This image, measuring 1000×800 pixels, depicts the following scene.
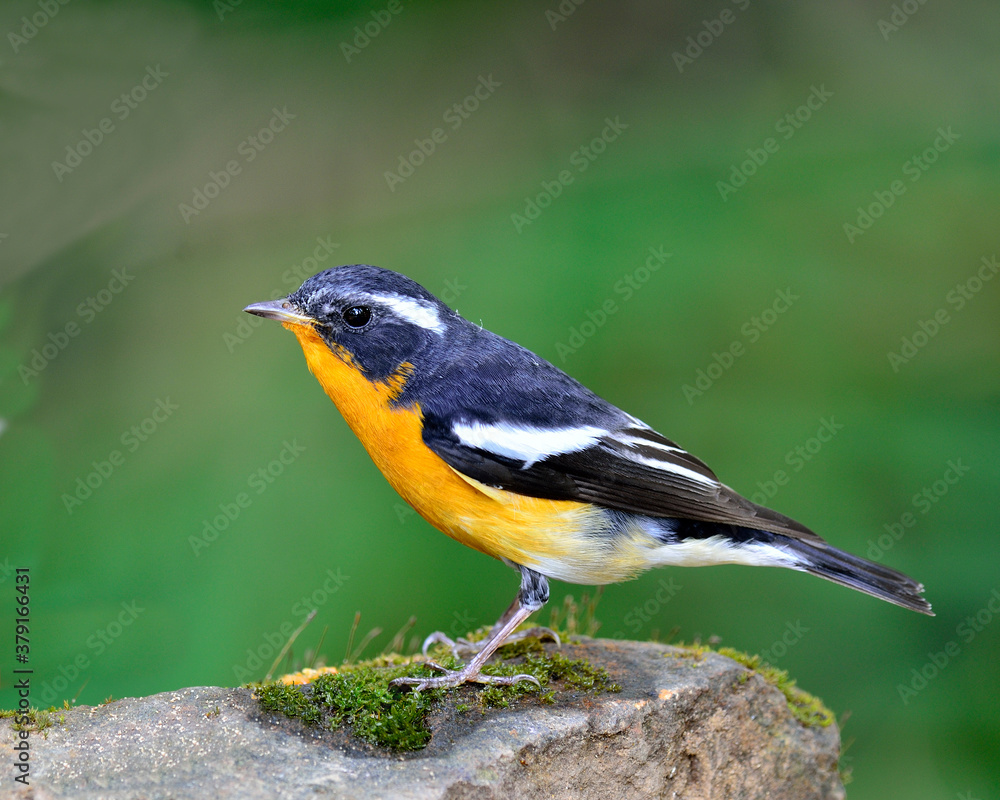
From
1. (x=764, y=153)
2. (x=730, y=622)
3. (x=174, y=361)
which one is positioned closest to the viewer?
(x=730, y=622)

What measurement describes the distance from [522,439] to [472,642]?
147 centimetres

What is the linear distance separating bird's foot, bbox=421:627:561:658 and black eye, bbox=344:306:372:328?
187cm

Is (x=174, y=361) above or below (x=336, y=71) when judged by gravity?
below

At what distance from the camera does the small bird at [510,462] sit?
4234 mm

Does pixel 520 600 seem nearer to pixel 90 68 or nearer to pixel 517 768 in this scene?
pixel 517 768

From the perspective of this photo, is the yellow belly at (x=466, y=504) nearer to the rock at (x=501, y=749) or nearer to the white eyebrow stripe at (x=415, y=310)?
the white eyebrow stripe at (x=415, y=310)

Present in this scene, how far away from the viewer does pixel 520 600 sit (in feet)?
14.8

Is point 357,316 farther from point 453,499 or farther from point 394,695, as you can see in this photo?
point 394,695

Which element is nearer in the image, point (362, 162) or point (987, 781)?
point (987, 781)

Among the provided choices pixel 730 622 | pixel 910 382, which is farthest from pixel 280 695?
pixel 910 382

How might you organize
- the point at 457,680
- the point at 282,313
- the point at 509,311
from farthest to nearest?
the point at 509,311, the point at 282,313, the point at 457,680

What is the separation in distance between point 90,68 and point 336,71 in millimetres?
1998

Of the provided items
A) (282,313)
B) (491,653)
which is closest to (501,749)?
(491,653)

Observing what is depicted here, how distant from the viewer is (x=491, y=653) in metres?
4.45
